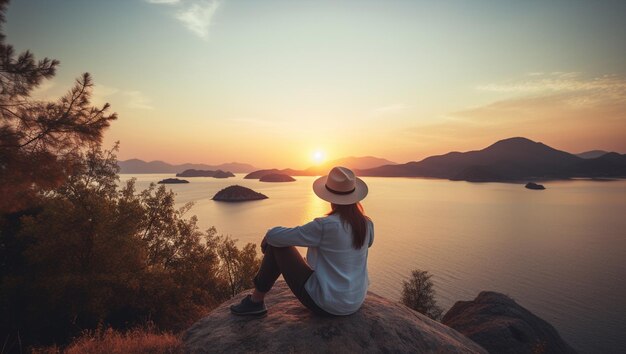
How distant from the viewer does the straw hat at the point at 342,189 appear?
448 centimetres

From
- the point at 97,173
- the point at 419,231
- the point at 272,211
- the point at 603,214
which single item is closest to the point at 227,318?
the point at 97,173

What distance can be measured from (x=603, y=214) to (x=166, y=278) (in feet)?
380

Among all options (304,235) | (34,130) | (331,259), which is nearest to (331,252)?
(331,259)

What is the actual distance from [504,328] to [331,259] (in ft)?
43.9

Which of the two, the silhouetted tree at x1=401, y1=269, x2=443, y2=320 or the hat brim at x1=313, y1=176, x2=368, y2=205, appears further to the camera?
the silhouetted tree at x1=401, y1=269, x2=443, y2=320

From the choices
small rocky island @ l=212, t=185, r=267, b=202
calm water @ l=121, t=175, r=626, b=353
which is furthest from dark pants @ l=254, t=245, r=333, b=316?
small rocky island @ l=212, t=185, r=267, b=202

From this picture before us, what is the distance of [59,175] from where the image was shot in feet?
31.2

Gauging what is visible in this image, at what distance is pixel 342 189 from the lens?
181 inches

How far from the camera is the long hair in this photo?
14.6ft

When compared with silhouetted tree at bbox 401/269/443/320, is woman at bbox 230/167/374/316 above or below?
above

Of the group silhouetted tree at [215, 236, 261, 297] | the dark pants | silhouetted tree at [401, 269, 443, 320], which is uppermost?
the dark pants

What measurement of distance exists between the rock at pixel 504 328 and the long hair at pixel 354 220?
1228 cm

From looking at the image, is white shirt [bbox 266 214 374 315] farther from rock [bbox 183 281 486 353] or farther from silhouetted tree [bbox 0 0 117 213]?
silhouetted tree [bbox 0 0 117 213]

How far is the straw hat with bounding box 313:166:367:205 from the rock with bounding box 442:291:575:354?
12.6 metres
